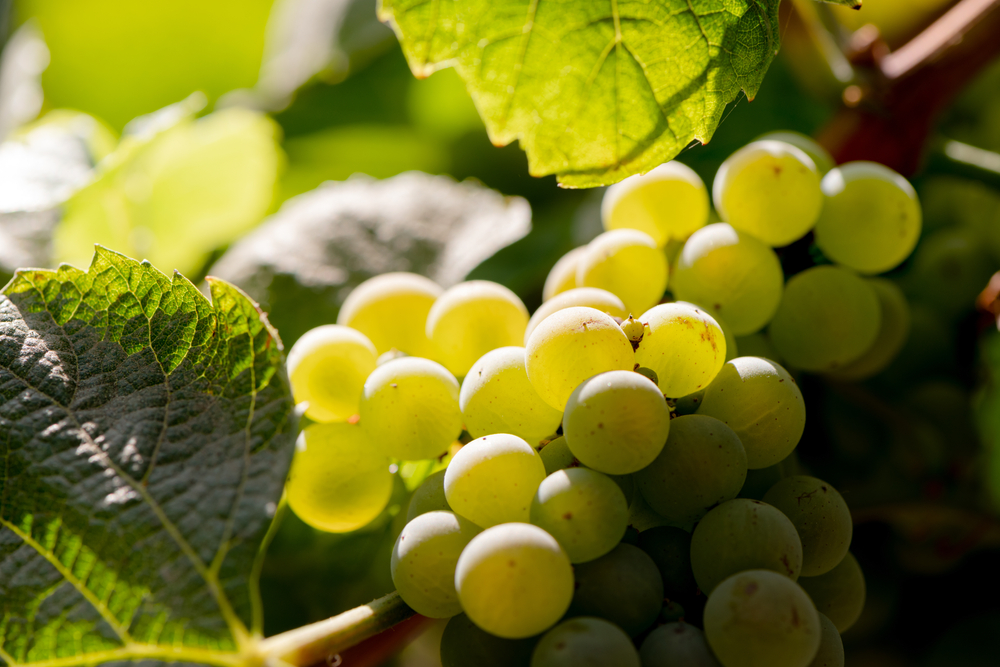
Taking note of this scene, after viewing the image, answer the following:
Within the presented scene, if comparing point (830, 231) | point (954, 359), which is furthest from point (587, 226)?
point (954, 359)

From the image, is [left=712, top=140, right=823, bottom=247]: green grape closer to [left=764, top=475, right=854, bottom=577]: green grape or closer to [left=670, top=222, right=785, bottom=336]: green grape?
[left=670, top=222, right=785, bottom=336]: green grape

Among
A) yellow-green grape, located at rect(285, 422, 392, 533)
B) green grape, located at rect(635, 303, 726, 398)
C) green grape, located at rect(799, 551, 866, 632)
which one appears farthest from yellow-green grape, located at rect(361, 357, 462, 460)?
green grape, located at rect(799, 551, 866, 632)

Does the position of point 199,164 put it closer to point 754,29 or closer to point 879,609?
point 754,29

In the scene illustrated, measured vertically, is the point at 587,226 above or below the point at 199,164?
below

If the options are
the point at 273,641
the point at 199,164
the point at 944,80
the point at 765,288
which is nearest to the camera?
the point at 273,641

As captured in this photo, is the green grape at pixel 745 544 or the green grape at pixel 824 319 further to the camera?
the green grape at pixel 824 319

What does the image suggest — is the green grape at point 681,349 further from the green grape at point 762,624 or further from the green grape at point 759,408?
the green grape at point 762,624

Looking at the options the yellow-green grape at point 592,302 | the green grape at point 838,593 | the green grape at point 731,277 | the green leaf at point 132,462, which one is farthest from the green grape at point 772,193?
the green leaf at point 132,462
